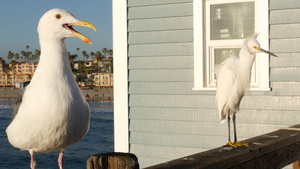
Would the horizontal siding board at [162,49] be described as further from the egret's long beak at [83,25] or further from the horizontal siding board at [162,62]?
the egret's long beak at [83,25]

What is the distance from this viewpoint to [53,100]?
60.9 inches

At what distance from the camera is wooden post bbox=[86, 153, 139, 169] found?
1.32 meters

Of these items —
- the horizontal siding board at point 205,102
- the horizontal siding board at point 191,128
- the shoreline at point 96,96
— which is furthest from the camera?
the shoreline at point 96,96

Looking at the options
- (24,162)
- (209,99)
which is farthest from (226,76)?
(24,162)

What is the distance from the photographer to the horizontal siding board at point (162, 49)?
5.01 meters

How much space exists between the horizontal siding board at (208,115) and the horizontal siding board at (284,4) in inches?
47.7

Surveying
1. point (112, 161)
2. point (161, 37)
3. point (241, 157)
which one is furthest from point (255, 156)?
point (161, 37)

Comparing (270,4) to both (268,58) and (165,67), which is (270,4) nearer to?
(268,58)

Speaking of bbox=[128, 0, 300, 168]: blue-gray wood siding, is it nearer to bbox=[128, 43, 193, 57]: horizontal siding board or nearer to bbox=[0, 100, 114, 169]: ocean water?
bbox=[128, 43, 193, 57]: horizontal siding board

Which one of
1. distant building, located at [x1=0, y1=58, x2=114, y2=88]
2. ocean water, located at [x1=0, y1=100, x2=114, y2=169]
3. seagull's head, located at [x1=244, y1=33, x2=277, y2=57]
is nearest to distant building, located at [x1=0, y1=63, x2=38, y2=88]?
distant building, located at [x1=0, y1=58, x2=114, y2=88]

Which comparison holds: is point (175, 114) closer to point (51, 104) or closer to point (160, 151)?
point (160, 151)

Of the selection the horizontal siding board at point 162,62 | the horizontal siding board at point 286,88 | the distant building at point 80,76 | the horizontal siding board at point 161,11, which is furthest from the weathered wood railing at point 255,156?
the distant building at point 80,76

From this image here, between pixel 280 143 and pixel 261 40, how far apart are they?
92.1 inches

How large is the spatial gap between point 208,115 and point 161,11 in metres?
1.47
